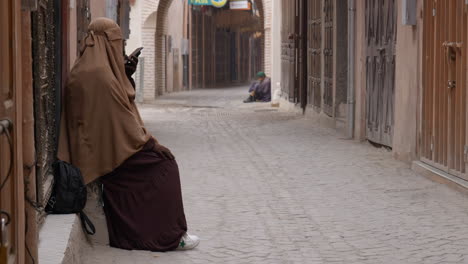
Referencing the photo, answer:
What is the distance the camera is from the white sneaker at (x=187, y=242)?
6.41 m

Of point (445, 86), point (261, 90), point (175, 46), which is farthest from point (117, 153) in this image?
point (175, 46)

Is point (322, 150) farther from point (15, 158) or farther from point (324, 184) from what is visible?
point (15, 158)

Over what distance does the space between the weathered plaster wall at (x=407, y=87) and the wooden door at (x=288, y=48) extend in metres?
8.64

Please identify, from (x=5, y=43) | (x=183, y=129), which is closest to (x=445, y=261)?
(x=5, y=43)

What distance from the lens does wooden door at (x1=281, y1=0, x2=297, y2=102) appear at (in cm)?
1991

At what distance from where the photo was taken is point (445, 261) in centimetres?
591

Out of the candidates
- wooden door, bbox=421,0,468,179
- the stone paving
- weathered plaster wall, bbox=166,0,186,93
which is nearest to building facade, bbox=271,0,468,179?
wooden door, bbox=421,0,468,179

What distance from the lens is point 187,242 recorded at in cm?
641

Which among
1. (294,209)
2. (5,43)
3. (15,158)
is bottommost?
(294,209)

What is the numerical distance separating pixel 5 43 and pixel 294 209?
463cm

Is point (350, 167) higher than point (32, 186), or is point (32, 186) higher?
point (32, 186)

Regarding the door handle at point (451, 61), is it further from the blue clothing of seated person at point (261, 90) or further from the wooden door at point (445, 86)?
the blue clothing of seated person at point (261, 90)

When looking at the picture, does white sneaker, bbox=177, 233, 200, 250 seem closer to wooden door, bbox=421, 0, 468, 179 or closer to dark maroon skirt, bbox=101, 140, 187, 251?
dark maroon skirt, bbox=101, 140, 187, 251

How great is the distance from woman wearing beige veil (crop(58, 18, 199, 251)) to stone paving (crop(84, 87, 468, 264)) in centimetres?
16
